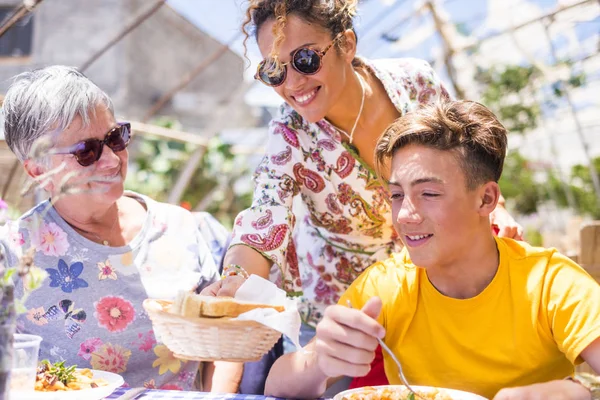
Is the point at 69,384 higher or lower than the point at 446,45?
lower

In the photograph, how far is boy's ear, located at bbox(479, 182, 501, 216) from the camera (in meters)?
2.31

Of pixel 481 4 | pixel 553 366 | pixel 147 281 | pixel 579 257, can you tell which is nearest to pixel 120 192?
pixel 147 281

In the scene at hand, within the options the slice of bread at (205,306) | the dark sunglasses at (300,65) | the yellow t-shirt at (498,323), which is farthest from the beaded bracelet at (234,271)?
the dark sunglasses at (300,65)

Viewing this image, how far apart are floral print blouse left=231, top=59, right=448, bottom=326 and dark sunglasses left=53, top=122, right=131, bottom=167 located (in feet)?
1.94

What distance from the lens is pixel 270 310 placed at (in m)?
1.87

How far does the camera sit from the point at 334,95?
283 cm

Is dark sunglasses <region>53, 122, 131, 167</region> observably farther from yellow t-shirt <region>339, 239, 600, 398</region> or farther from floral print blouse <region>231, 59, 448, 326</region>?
yellow t-shirt <region>339, 239, 600, 398</region>

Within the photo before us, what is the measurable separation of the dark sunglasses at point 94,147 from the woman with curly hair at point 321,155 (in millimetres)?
586

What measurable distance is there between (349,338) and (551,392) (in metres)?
0.57

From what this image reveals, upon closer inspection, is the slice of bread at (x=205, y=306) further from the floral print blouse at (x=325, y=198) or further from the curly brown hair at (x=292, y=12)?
the curly brown hair at (x=292, y=12)

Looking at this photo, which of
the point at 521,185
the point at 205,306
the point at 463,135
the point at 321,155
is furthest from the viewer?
the point at 521,185

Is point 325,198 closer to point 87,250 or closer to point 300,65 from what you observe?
point 300,65

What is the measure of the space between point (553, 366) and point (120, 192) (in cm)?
174

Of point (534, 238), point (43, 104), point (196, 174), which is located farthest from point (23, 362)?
point (196, 174)
